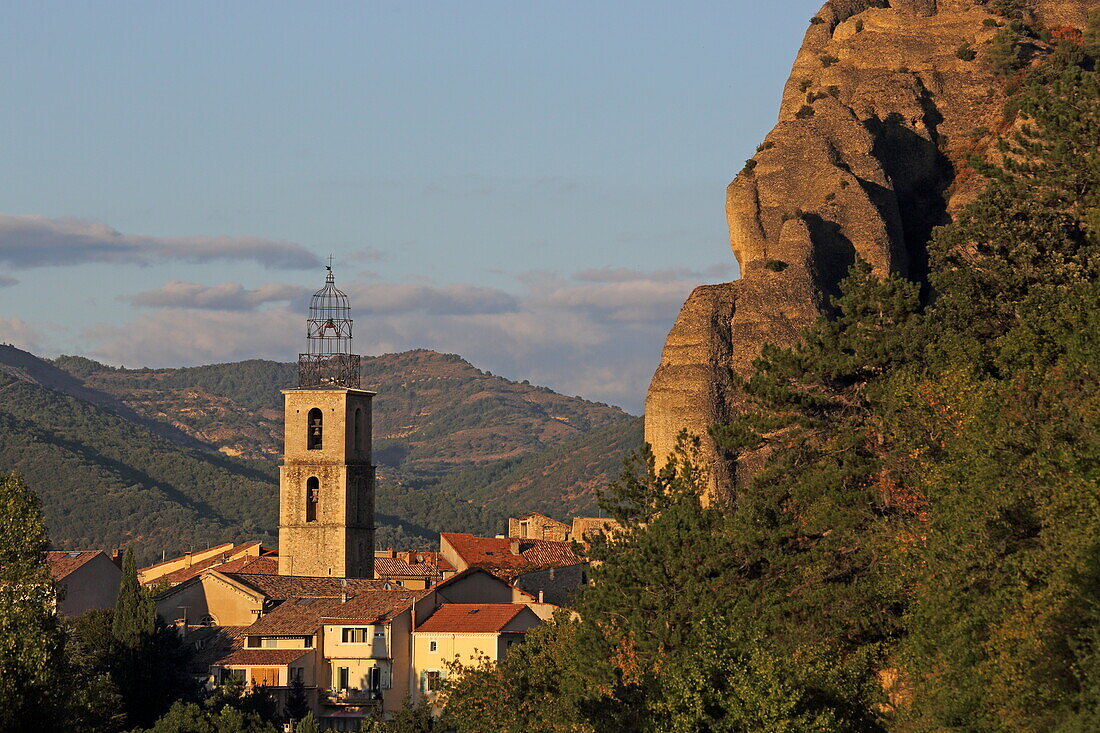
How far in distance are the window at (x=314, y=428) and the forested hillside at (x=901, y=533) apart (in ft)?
156

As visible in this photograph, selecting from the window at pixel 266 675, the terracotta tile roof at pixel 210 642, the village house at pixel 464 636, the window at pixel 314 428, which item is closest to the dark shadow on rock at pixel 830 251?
the village house at pixel 464 636

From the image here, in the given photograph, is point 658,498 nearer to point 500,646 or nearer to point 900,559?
point 900,559

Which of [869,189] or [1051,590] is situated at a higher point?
[869,189]

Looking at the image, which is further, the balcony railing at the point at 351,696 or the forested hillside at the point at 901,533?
the balcony railing at the point at 351,696

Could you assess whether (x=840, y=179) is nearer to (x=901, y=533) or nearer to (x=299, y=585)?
(x=901, y=533)

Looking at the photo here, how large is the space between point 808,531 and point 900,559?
541cm

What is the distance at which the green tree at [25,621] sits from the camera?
35906 millimetres

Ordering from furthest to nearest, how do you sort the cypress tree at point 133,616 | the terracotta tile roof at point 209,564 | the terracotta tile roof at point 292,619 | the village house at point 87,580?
the terracotta tile roof at point 209,564, the village house at point 87,580, the terracotta tile roof at point 292,619, the cypress tree at point 133,616

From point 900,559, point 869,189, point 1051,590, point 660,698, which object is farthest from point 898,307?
point 869,189

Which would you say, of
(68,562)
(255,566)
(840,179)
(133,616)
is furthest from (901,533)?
(255,566)

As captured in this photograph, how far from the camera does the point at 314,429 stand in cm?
10188

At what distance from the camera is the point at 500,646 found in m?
75.2

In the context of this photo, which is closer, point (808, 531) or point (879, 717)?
point (879, 717)

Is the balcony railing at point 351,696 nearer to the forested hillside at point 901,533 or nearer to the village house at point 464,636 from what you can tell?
the village house at point 464,636
